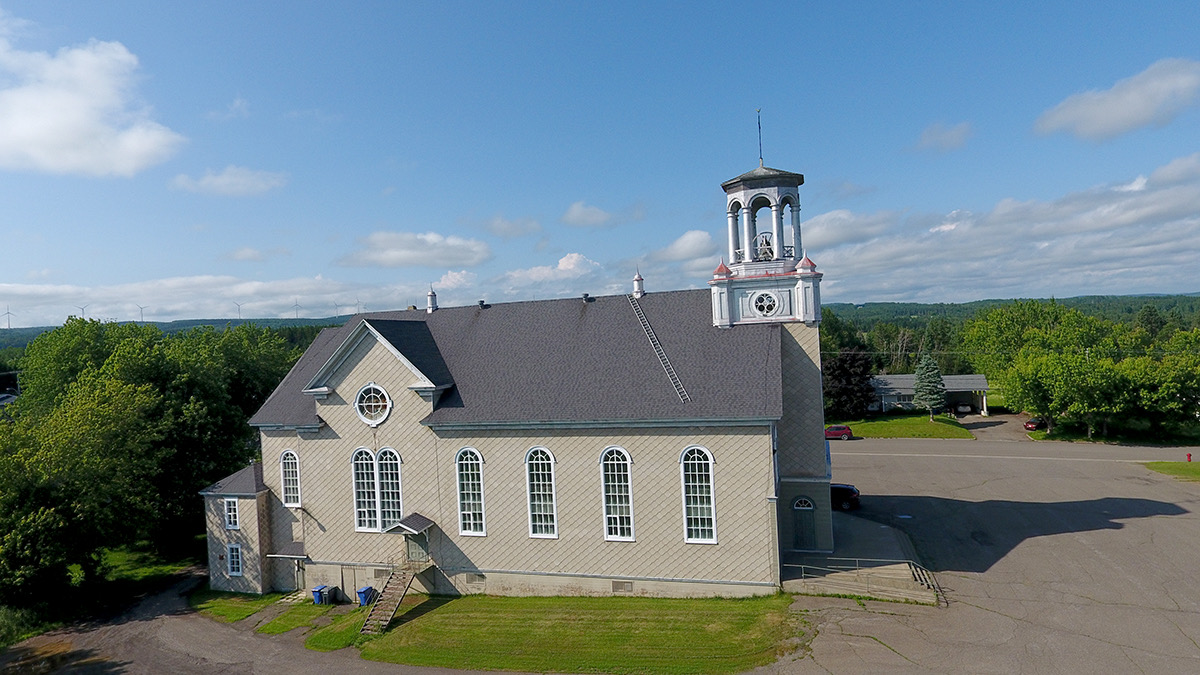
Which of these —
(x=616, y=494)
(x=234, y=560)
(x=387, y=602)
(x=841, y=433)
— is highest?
(x=616, y=494)

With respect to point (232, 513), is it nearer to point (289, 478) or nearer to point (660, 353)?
point (289, 478)

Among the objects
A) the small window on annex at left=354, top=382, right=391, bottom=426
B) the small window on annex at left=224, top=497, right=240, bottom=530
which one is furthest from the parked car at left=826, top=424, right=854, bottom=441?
the small window on annex at left=224, top=497, right=240, bottom=530

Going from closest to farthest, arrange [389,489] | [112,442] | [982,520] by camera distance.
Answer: [389,489], [112,442], [982,520]

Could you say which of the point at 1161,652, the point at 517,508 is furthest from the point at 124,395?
the point at 1161,652

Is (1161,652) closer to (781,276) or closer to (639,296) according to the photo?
(781,276)

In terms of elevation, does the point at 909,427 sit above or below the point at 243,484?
below

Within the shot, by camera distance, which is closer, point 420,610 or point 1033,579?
point 1033,579

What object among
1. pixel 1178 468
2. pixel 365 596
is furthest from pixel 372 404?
pixel 1178 468
